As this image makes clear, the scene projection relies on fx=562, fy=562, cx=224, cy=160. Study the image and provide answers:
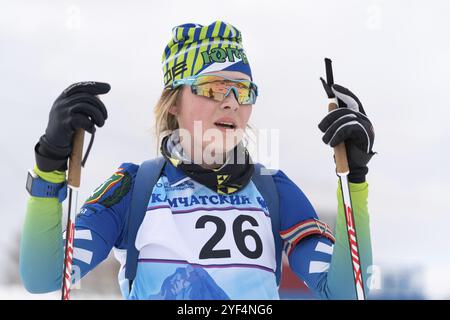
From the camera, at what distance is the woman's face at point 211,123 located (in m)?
2.63

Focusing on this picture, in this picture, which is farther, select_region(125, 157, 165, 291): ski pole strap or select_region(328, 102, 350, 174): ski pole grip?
select_region(125, 157, 165, 291): ski pole strap

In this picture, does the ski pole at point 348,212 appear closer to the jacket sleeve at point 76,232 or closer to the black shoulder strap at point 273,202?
the black shoulder strap at point 273,202

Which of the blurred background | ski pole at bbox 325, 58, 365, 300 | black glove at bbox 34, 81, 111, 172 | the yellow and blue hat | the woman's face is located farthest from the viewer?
the blurred background

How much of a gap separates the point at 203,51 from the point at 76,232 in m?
1.07

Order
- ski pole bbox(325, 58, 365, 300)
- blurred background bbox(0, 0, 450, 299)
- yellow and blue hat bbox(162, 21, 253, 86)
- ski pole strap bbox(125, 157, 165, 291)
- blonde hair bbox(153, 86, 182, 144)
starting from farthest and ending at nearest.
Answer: blurred background bbox(0, 0, 450, 299)
blonde hair bbox(153, 86, 182, 144)
yellow and blue hat bbox(162, 21, 253, 86)
ski pole strap bbox(125, 157, 165, 291)
ski pole bbox(325, 58, 365, 300)

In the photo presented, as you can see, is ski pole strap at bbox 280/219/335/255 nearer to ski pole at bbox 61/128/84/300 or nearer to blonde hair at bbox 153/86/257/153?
blonde hair at bbox 153/86/257/153

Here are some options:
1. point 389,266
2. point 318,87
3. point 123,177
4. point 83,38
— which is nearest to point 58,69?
point 83,38

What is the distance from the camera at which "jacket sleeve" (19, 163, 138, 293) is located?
2230mm

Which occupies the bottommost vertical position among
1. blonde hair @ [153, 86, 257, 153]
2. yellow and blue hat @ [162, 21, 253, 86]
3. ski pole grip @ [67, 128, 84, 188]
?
ski pole grip @ [67, 128, 84, 188]

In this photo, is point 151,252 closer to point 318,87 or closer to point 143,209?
point 143,209

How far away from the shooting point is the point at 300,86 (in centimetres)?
535

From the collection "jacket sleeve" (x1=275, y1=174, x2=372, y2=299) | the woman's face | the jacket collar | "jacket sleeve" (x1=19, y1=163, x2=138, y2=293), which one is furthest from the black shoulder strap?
"jacket sleeve" (x1=19, y1=163, x2=138, y2=293)

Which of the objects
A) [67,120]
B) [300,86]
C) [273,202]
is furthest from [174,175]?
[300,86]

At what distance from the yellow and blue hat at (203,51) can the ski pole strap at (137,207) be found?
1.73ft
